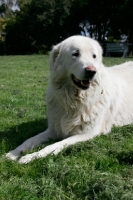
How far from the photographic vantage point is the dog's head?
12.4ft

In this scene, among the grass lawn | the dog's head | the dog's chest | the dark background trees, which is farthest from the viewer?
the dark background trees

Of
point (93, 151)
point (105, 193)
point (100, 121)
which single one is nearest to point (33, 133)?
point (100, 121)

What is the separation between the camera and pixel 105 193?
7.98ft

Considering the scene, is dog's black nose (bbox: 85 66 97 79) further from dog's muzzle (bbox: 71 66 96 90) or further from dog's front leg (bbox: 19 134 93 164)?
dog's front leg (bbox: 19 134 93 164)

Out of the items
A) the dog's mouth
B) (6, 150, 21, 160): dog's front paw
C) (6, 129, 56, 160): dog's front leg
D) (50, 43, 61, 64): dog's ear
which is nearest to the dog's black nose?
the dog's mouth

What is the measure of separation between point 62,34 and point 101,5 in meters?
5.69

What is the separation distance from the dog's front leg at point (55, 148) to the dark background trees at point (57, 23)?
1278 inches

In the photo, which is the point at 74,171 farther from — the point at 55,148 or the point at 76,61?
the point at 76,61

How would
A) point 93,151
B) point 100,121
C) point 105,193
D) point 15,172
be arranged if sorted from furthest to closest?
1. point 100,121
2. point 93,151
3. point 15,172
4. point 105,193

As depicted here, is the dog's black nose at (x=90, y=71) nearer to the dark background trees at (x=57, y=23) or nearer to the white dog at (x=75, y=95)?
the white dog at (x=75, y=95)

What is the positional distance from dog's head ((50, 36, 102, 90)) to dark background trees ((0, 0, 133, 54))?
105 ft

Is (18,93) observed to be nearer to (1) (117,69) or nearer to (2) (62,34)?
(1) (117,69)

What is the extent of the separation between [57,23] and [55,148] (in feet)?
115

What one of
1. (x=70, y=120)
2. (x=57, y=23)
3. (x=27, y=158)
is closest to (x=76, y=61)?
(x=70, y=120)
